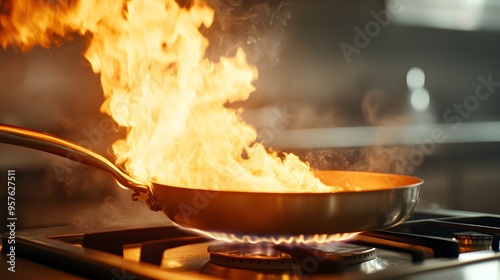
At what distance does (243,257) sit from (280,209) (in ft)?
0.29

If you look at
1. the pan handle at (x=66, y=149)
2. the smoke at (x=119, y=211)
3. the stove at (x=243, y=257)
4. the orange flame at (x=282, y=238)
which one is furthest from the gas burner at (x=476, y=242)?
the smoke at (x=119, y=211)

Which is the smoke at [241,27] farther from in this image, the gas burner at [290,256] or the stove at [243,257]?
the gas burner at [290,256]

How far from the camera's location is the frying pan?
2.36 ft

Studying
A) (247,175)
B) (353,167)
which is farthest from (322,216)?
(353,167)

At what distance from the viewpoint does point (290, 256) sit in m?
A: 0.79

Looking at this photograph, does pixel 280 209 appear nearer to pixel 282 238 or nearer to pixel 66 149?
pixel 282 238

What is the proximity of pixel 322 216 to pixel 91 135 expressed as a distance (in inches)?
26.6

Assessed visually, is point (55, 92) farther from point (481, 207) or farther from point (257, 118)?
point (481, 207)

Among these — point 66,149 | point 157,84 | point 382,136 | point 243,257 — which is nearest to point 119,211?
point 157,84

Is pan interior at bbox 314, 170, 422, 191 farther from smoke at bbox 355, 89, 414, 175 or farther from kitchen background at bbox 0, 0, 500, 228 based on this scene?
smoke at bbox 355, 89, 414, 175

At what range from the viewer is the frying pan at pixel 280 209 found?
0.72 metres

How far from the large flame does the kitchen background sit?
0.13 metres

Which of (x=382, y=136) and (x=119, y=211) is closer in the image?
(x=119, y=211)

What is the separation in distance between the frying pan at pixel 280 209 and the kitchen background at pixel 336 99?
44cm
